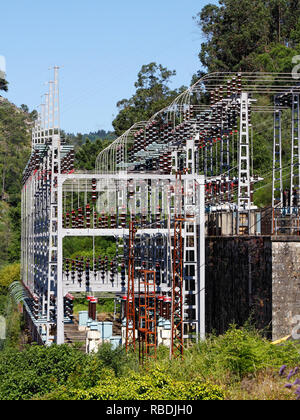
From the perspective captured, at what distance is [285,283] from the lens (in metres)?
19.2

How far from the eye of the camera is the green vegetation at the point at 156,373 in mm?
13539

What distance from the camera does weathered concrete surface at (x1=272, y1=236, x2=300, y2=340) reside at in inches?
749

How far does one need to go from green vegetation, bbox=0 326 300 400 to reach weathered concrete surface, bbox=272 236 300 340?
0.71m

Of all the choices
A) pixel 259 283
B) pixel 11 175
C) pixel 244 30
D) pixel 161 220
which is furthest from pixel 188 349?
pixel 11 175

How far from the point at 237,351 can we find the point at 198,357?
4.99 ft

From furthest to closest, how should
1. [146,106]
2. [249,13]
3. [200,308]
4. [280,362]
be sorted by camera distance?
[146,106] < [249,13] < [200,308] < [280,362]

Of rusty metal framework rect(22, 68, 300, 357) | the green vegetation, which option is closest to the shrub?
the green vegetation

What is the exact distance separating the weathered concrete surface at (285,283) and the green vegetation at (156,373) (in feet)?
2.32

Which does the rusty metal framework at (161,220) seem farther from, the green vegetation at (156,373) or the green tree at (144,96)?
the green tree at (144,96)

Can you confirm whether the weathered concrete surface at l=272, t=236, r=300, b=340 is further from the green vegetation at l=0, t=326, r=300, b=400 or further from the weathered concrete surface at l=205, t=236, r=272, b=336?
the green vegetation at l=0, t=326, r=300, b=400

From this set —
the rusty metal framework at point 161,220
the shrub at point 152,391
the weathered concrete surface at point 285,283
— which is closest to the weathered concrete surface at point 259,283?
the weathered concrete surface at point 285,283
